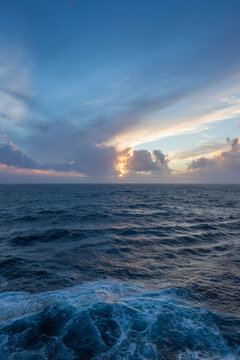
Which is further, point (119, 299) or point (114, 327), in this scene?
point (119, 299)

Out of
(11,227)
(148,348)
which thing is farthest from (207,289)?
(11,227)

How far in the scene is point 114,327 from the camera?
687 centimetres

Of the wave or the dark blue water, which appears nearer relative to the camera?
the wave

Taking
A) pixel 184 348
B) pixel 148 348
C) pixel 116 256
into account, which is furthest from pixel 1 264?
pixel 184 348

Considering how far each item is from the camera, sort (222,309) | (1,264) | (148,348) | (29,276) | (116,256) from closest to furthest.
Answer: (148,348), (222,309), (29,276), (1,264), (116,256)

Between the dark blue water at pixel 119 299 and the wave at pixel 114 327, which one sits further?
the dark blue water at pixel 119 299

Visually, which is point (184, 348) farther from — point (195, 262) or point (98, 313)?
point (195, 262)

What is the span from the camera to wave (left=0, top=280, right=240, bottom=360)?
5.77m

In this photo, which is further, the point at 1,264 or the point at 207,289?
the point at 1,264

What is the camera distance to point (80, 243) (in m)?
17.0

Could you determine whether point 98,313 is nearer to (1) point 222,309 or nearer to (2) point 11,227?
(1) point 222,309

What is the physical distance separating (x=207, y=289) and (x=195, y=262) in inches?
145

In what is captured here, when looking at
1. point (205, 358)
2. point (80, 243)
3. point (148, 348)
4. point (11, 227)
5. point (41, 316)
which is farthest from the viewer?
point (11, 227)

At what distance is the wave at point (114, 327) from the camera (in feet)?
18.9
